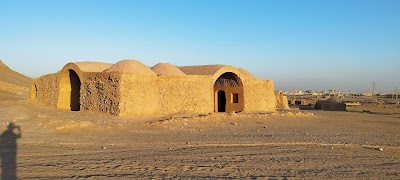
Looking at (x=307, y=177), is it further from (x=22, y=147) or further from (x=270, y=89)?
(x=270, y=89)

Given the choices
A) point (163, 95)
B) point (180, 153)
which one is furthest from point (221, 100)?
point (180, 153)

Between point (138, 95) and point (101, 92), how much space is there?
1.83 metres

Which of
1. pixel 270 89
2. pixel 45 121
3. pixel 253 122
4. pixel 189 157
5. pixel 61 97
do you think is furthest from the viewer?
pixel 270 89

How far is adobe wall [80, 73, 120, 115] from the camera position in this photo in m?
15.3

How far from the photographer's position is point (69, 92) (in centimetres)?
2036

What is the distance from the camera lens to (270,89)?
886 inches

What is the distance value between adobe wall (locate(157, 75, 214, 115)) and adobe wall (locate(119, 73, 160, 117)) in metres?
0.45

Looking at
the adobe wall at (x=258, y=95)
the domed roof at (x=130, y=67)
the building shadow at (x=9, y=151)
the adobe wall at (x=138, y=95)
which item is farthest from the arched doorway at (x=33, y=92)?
the adobe wall at (x=258, y=95)

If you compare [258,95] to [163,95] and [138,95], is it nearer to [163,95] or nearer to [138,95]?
[163,95]

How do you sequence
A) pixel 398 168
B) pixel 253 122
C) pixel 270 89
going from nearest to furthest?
pixel 398 168 < pixel 253 122 < pixel 270 89

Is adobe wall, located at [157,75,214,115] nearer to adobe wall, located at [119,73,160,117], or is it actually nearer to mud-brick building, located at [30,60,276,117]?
mud-brick building, located at [30,60,276,117]

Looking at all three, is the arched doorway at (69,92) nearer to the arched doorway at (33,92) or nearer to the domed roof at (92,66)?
the domed roof at (92,66)

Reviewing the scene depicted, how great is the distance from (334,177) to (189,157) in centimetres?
288

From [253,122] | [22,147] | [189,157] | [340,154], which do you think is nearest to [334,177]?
[340,154]
